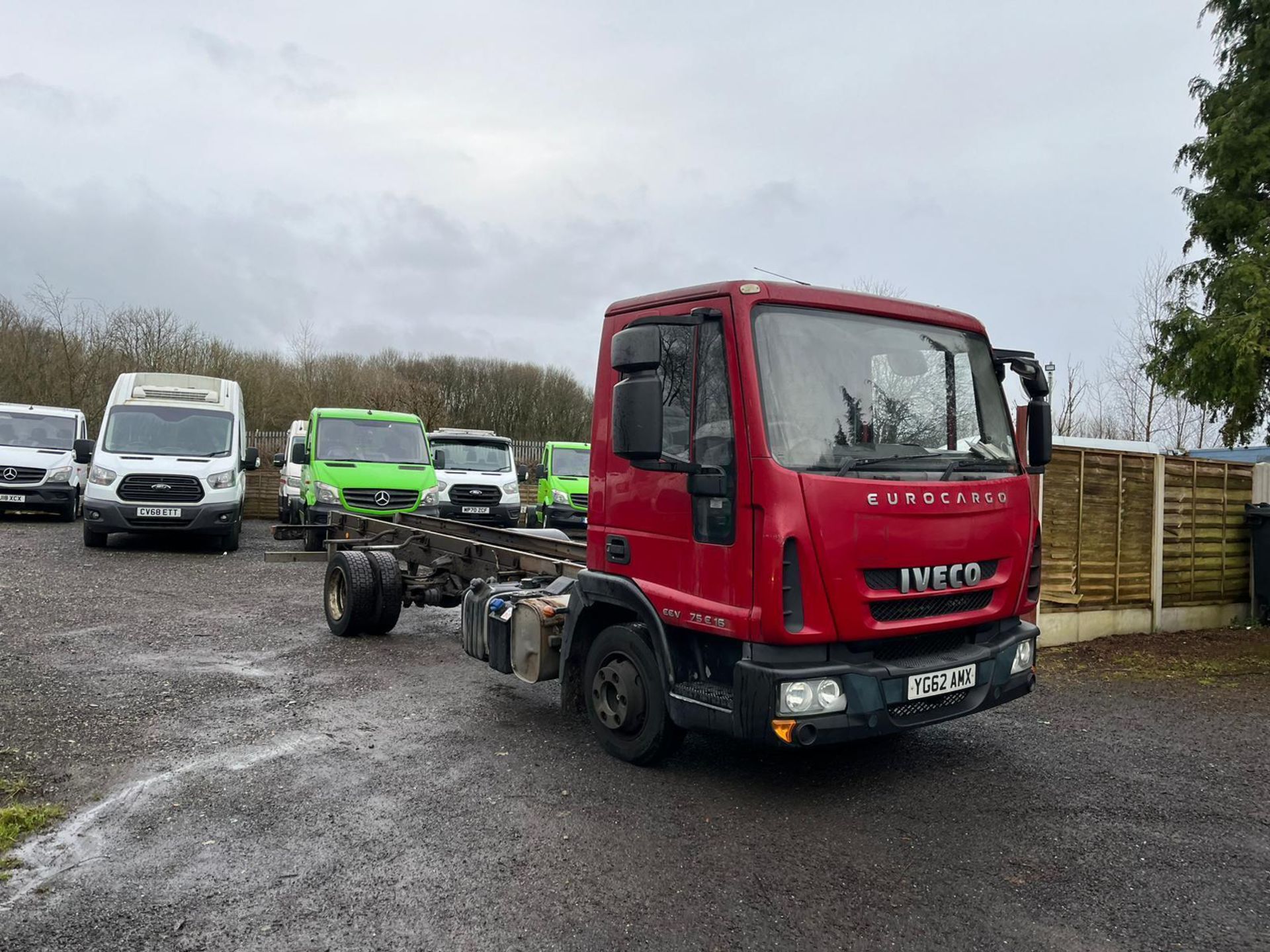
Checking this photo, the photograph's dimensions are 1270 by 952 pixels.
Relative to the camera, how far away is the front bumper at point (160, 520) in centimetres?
1332

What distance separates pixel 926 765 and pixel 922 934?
6.22 ft

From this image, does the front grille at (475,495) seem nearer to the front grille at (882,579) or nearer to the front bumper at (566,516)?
the front bumper at (566,516)

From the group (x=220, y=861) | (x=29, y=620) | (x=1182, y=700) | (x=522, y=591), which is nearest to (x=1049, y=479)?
(x=1182, y=700)

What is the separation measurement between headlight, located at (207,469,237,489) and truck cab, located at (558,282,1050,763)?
10572mm

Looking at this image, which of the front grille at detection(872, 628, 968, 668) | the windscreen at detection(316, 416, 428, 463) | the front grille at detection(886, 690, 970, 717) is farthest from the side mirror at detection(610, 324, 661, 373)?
the windscreen at detection(316, 416, 428, 463)

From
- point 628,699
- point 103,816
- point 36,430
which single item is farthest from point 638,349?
point 36,430

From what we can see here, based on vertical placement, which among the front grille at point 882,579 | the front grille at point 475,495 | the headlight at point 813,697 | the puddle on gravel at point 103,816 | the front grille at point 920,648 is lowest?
the puddle on gravel at point 103,816

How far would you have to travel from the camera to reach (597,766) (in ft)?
16.4

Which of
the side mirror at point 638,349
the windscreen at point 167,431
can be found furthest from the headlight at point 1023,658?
the windscreen at point 167,431

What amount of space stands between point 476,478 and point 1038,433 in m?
13.6

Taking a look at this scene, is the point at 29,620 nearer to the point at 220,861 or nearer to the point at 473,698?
the point at 473,698

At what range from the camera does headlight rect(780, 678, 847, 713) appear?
13.1 feet

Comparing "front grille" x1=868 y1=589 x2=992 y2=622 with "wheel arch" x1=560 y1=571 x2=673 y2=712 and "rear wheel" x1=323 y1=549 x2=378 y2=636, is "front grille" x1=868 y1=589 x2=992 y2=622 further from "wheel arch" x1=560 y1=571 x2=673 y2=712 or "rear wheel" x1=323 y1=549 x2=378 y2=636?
"rear wheel" x1=323 y1=549 x2=378 y2=636

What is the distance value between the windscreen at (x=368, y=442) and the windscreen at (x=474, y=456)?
2.72 meters
